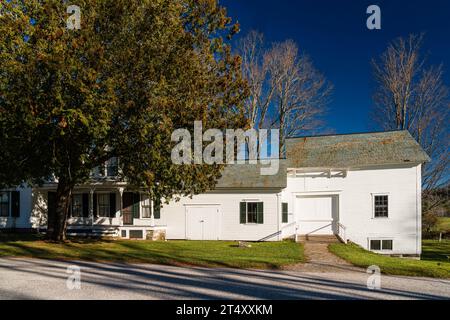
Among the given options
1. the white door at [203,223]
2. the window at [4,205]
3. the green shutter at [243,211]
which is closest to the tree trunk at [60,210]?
the white door at [203,223]

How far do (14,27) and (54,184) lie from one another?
549 inches

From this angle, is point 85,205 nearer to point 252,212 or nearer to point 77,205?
point 77,205

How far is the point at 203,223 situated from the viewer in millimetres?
24297

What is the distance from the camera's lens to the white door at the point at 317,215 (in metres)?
24.4

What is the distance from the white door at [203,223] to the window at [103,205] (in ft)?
17.0

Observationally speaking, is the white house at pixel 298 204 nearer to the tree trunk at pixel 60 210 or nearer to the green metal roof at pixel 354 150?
the green metal roof at pixel 354 150

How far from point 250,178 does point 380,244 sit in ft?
27.8

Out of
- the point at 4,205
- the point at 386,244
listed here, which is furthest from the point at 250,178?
the point at 4,205

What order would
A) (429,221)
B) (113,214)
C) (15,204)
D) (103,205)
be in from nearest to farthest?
(113,214)
(103,205)
(15,204)
(429,221)

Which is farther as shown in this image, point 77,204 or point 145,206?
point 77,204

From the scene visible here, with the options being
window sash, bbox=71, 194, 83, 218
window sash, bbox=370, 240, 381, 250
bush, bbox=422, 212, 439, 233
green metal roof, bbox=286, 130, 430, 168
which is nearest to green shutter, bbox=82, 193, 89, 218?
window sash, bbox=71, 194, 83, 218

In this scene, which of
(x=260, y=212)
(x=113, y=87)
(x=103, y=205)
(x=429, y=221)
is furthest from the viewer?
(x=429, y=221)
